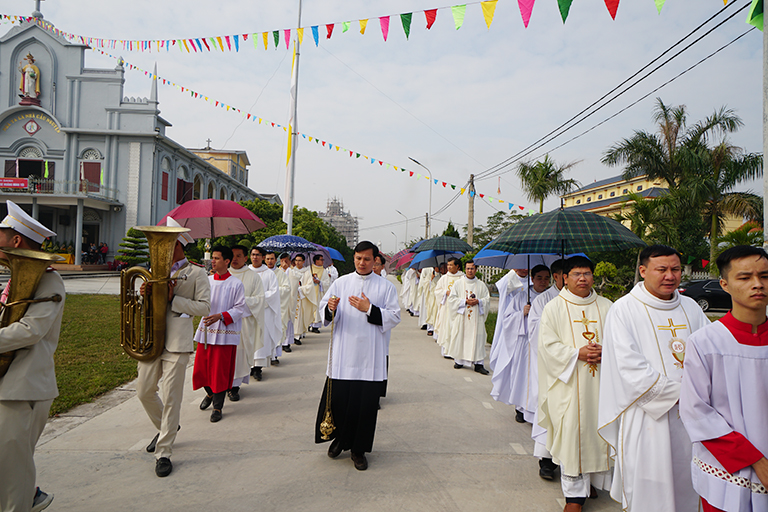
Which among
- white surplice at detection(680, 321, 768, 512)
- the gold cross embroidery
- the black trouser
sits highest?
the gold cross embroidery

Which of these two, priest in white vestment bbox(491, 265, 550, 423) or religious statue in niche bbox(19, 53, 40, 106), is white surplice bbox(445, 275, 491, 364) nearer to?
priest in white vestment bbox(491, 265, 550, 423)

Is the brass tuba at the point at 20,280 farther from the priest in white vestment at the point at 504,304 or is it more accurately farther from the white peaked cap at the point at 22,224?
the priest in white vestment at the point at 504,304

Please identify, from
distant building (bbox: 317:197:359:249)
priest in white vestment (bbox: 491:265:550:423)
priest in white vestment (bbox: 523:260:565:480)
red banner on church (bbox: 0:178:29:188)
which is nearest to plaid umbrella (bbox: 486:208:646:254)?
priest in white vestment (bbox: 523:260:565:480)

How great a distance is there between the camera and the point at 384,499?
12.0ft

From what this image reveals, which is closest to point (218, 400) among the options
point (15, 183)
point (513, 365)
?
point (513, 365)

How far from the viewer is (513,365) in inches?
236

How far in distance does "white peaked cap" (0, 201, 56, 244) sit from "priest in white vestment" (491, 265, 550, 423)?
4.62 meters

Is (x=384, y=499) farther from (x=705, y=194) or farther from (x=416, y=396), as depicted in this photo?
(x=705, y=194)

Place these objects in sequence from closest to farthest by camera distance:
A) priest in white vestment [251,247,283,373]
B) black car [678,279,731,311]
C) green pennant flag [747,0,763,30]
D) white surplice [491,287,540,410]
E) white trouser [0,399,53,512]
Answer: white trouser [0,399,53,512]
green pennant flag [747,0,763,30]
white surplice [491,287,540,410]
priest in white vestment [251,247,283,373]
black car [678,279,731,311]

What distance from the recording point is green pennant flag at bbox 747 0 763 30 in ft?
14.8

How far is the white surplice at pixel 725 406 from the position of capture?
7.29 feet

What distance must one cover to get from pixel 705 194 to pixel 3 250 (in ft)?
77.1

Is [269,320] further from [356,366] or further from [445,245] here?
[445,245]

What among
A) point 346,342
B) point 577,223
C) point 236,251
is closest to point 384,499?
point 346,342
